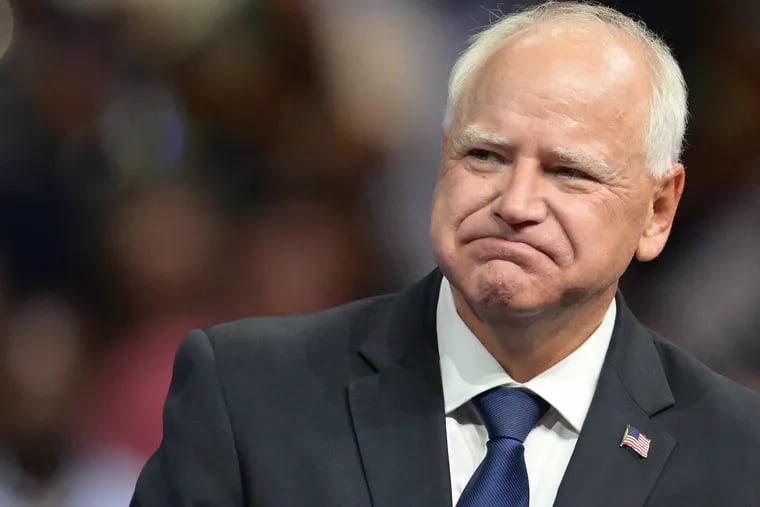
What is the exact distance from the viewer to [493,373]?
1686 mm

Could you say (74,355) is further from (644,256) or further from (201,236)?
(644,256)

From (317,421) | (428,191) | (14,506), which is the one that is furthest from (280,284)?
(317,421)

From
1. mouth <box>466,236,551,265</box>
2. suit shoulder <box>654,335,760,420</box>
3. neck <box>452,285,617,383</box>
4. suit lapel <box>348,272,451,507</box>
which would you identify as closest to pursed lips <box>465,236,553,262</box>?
mouth <box>466,236,551,265</box>

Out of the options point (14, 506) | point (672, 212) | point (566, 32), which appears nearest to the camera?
point (566, 32)

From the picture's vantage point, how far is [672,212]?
1.81 meters

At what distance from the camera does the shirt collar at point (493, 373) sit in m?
1.68

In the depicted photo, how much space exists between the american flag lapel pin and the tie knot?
0.11 metres

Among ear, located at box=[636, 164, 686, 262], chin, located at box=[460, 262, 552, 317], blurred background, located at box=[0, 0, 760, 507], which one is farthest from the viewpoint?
blurred background, located at box=[0, 0, 760, 507]

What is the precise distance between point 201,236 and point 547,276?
1069 mm

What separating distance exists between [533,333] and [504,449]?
0.17 m

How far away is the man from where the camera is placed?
5.24ft

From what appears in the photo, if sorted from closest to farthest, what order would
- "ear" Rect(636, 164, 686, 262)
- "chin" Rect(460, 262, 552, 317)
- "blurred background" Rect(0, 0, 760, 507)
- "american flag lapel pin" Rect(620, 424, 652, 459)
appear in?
"chin" Rect(460, 262, 552, 317), "american flag lapel pin" Rect(620, 424, 652, 459), "ear" Rect(636, 164, 686, 262), "blurred background" Rect(0, 0, 760, 507)

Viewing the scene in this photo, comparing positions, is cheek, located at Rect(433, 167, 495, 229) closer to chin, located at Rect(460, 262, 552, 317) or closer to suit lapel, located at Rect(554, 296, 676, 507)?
chin, located at Rect(460, 262, 552, 317)

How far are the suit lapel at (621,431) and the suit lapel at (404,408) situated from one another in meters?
0.18
